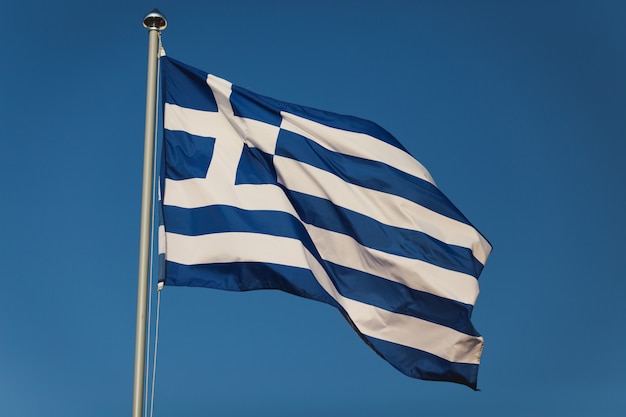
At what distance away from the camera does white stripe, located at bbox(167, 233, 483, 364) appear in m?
8.75

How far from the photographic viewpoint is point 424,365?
370 inches

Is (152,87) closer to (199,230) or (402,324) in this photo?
(199,230)

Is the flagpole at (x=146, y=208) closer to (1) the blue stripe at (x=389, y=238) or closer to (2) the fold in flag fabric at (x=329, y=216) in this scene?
(2) the fold in flag fabric at (x=329, y=216)

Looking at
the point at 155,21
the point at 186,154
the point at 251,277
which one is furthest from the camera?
the point at 186,154

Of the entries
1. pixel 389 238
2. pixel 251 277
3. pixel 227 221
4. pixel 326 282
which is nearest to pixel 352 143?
pixel 389 238

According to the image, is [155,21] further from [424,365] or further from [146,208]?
[424,365]

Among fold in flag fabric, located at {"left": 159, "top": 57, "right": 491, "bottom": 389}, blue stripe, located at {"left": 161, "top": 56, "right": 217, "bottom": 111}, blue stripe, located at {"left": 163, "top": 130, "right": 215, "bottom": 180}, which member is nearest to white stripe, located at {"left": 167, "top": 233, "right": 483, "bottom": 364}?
fold in flag fabric, located at {"left": 159, "top": 57, "right": 491, "bottom": 389}

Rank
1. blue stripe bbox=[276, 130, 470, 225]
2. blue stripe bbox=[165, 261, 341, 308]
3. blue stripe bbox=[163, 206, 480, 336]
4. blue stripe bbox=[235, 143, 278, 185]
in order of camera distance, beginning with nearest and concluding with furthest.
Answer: blue stripe bbox=[165, 261, 341, 308], blue stripe bbox=[163, 206, 480, 336], blue stripe bbox=[235, 143, 278, 185], blue stripe bbox=[276, 130, 470, 225]

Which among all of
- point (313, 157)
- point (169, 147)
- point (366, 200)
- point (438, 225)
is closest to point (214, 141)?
point (169, 147)

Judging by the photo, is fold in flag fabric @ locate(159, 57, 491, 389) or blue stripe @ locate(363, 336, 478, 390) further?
blue stripe @ locate(363, 336, 478, 390)

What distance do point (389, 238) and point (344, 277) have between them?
0.69 meters

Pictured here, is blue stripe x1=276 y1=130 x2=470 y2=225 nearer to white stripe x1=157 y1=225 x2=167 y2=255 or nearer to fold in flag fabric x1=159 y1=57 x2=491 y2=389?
fold in flag fabric x1=159 y1=57 x2=491 y2=389

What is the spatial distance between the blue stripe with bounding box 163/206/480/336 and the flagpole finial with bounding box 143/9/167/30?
180 centimetres

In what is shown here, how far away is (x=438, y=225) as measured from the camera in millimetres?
9688
